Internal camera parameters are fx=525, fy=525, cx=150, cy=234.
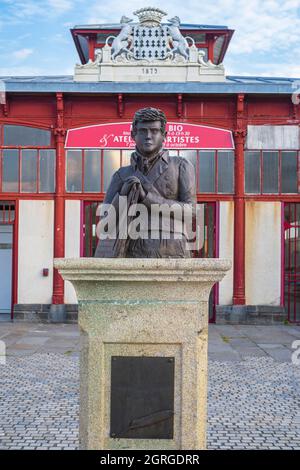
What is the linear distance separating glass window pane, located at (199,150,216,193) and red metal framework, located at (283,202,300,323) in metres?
2.26

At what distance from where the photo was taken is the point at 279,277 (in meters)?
15.1

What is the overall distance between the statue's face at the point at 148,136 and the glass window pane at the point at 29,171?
1140 centimetres

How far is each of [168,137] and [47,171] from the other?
3.64 metres

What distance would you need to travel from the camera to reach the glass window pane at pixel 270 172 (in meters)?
15.2

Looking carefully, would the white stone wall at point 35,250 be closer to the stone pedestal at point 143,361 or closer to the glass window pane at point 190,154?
the glass window pane at point 190,154

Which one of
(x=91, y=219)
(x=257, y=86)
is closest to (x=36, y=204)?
(x=91, y=219)

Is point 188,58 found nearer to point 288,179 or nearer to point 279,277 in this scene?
point 288,179

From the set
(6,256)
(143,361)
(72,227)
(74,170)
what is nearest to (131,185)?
(143,361)

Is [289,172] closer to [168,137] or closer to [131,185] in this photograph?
[168,137]

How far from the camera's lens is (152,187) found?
4.30 meters

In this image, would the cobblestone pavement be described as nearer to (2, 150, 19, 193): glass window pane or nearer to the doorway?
the doorway

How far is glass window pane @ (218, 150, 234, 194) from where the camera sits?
598 inches

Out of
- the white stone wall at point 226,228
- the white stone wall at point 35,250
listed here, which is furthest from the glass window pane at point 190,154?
the white stone wall at point 35,250

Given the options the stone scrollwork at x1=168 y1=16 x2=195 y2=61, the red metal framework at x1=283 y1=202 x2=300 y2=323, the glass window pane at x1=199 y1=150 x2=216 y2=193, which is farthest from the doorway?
the red metal framework at x1=283 y1=202 x2=300 y2=323
